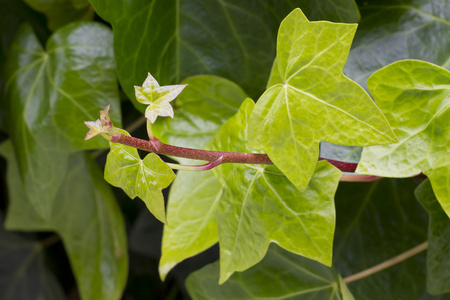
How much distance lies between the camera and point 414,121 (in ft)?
0.95

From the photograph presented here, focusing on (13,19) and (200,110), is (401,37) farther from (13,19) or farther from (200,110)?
(13,19)

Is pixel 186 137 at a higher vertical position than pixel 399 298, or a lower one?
higher

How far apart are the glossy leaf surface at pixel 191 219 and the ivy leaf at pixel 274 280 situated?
7cm

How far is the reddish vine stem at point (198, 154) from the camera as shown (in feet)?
0.77

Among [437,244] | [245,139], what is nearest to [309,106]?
[245,139]

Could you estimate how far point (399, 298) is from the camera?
420 mm

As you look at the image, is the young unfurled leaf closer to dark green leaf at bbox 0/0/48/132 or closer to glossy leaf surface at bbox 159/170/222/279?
glossy leaf surface at bbox 159/170/222/279

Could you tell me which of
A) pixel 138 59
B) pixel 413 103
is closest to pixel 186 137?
pixel 138 59

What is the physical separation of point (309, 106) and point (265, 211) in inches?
3.2

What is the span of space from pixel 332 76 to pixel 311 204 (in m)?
0.09

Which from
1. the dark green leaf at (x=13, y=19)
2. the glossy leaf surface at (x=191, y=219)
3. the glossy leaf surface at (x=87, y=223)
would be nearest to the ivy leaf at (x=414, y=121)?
the glossy leaf surface at (x=191, y=219)

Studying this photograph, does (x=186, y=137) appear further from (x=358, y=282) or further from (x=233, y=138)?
(x=358, y=282)

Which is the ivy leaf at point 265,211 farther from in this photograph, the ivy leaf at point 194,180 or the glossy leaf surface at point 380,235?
the glossy leaf surface at point 380,235

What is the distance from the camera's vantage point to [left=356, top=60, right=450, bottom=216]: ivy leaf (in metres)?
0.28
